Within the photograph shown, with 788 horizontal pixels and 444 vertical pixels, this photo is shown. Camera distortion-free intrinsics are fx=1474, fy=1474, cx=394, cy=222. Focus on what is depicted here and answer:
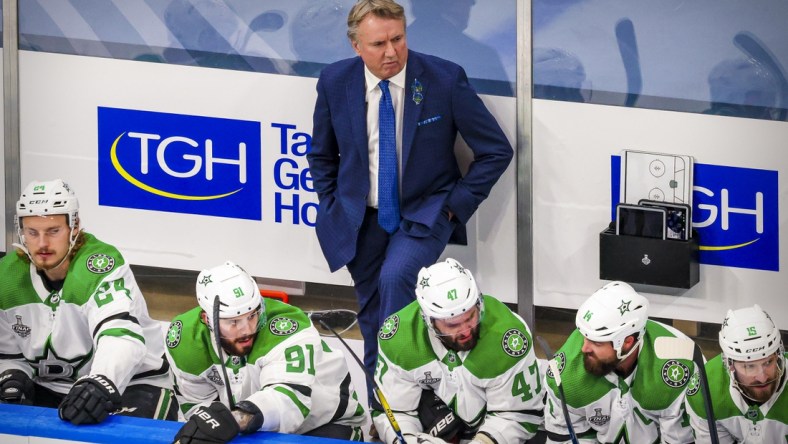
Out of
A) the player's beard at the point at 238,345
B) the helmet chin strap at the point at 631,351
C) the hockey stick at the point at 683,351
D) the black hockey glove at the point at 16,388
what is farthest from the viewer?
the black hockey glove at the point at 16,388

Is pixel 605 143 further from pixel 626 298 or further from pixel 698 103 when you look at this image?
pixel 626 298

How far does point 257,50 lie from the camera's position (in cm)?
652

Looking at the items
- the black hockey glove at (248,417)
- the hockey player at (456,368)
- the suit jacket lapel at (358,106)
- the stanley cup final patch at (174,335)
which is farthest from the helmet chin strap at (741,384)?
the stanley cup final patch at (174,335)

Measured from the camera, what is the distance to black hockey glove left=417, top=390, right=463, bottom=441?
5.28m

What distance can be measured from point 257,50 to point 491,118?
3.95 ft

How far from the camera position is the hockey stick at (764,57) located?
5699mm

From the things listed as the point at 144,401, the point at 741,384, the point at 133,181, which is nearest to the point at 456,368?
the point at 741,384

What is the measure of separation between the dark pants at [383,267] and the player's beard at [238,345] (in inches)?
27.3

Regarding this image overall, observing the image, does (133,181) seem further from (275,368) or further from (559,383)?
(559,383)

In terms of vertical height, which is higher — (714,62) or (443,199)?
(714,62)

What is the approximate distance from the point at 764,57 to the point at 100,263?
2.68 metres

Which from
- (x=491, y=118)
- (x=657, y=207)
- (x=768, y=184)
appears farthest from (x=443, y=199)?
(x=768, y=184)

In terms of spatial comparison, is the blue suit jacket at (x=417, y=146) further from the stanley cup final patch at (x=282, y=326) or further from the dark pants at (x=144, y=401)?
the dark pants at (x=144, y=401)

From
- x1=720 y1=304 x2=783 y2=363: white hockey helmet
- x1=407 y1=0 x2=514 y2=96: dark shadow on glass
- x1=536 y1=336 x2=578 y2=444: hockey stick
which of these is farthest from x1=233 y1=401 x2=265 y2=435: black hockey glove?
x1=407 y1=0 x2=514 y2=96: dark shadow on glass
